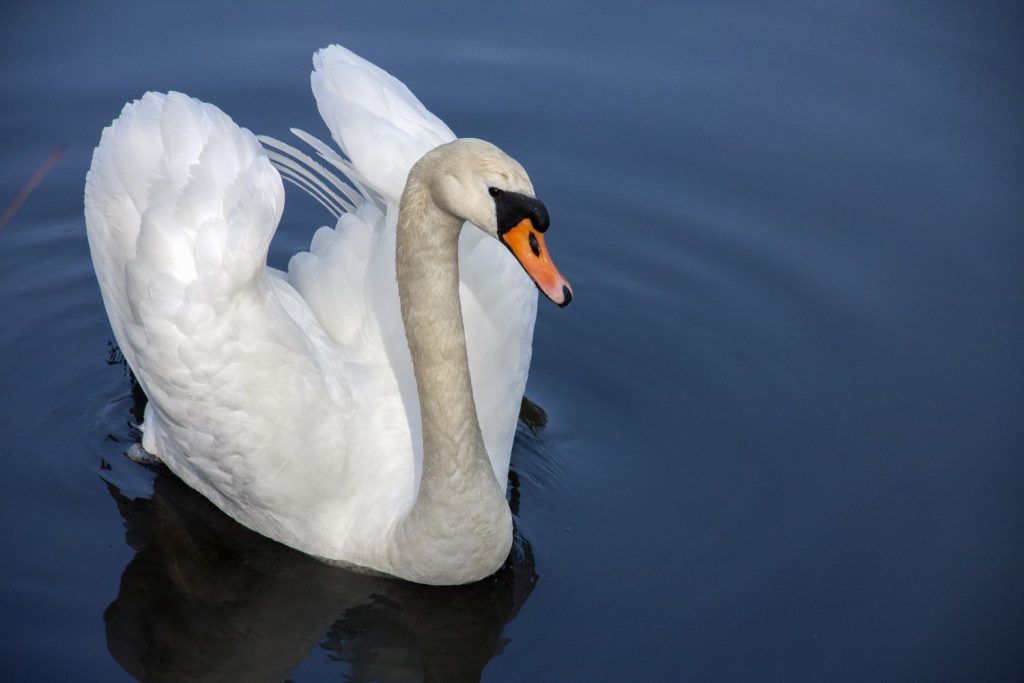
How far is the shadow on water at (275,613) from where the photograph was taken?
18.5 feet

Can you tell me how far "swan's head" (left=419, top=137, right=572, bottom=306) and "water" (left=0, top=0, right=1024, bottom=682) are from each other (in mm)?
1628

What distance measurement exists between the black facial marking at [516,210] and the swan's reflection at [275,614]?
1.82 meters

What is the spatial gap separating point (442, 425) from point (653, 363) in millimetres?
2026

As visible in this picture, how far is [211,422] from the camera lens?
574 centimetres

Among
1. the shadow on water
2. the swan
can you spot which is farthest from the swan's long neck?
the shadow on water

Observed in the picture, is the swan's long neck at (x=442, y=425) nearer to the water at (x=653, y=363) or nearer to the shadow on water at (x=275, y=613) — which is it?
the shadow on water at (x=275, y=613)

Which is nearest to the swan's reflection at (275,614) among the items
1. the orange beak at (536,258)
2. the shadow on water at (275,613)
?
the shadow on water at (275,613)

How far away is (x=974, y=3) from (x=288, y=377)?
690 cm

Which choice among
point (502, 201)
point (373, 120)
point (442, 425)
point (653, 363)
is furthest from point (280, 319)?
point (653, 363)

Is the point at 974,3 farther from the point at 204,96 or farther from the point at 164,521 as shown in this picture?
the point at 164,521

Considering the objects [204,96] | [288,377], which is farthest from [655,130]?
[288,377]

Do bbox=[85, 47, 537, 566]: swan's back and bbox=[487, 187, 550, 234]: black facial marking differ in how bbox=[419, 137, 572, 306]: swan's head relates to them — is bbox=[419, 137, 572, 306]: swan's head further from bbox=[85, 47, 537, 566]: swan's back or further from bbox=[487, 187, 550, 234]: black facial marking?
bbox=[85, 47, 537, 566]: swan's back

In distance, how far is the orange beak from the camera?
488 centimetres

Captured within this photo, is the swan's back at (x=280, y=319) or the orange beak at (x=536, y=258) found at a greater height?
the orange beak at (x=536, y=258)
